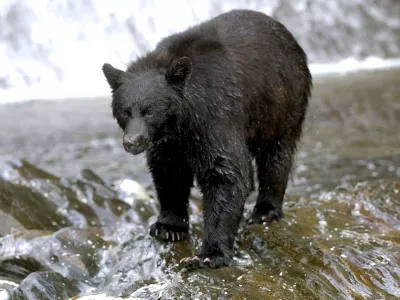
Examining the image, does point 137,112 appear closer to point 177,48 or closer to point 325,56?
point 177,48

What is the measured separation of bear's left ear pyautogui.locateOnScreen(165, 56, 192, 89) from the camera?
439 centimetres

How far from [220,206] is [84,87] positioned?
14.6 meters

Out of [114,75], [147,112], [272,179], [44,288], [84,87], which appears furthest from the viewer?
[84,87]

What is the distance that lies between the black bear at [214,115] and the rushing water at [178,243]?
13.1 inches

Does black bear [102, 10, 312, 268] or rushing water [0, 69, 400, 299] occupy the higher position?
black bear [102, 10, 312, 268]

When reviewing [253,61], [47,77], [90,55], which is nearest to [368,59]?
[90,55]

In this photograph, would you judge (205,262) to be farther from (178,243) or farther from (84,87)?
(84,87)

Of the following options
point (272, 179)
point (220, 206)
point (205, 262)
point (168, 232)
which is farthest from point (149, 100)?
point (272, 179)

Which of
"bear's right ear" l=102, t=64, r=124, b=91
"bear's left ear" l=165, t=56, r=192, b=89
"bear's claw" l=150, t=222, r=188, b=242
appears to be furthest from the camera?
"bear's claw" l=150, t=222, r=188, b=242

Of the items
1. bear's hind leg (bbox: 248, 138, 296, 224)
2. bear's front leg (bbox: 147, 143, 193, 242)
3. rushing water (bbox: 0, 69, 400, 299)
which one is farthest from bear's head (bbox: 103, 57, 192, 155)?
bear's hind leg (bbox: 248, 138, 296, 224)

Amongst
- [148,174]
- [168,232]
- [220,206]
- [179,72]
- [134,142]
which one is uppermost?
[179,72]

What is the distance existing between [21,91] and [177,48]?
14.1 metres

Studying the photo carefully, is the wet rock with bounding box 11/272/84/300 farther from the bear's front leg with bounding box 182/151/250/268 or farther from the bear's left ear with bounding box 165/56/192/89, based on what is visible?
the bear's left ear with bounding box 165/56/192/89

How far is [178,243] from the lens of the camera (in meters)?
5.34
